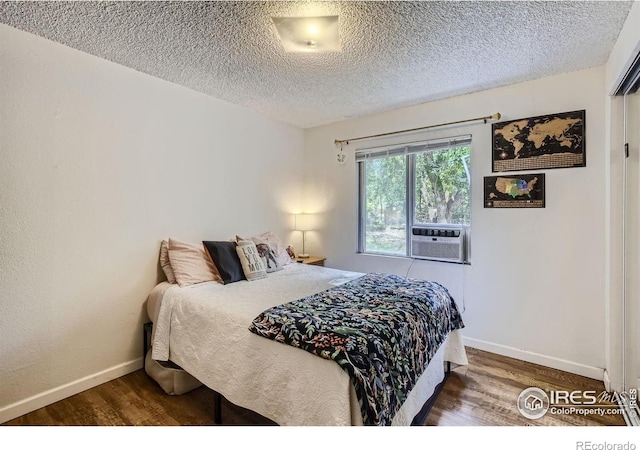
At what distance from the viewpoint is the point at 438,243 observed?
2969 millimetres

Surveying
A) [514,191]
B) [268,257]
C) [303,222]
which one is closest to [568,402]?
[514,191]

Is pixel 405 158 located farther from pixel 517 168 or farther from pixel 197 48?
pixel 197 48

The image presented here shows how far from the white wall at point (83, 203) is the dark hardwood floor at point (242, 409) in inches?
6.8

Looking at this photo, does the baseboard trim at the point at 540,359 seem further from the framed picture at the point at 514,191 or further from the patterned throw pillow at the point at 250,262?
the patterned throw pillow at the point at 250,262

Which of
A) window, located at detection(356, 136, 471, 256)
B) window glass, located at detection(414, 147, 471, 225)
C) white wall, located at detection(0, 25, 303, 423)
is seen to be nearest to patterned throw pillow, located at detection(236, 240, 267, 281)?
white wall, located at detection(0, 25, 303, 423)

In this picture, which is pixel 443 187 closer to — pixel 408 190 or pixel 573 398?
pixel 408 190

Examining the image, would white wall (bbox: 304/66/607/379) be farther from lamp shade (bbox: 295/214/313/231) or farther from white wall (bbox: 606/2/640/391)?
lamp shade (bbox: 295/214/313/231)

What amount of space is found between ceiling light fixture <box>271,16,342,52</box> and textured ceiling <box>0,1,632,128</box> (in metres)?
0.05

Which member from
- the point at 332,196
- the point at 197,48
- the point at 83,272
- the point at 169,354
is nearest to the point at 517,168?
the point at 332,196

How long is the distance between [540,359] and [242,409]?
7.72 ft

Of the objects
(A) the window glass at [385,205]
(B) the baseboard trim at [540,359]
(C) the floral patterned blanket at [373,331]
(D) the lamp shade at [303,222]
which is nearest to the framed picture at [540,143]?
(A) the window glass at [385,205]

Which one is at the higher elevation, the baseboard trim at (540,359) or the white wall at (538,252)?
the white wall at (538,252)

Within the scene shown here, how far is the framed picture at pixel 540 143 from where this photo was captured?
7.66ft

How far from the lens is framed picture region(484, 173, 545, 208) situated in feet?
8.18
